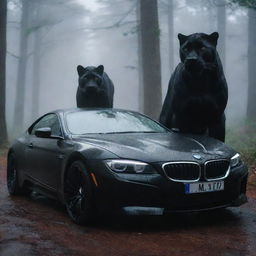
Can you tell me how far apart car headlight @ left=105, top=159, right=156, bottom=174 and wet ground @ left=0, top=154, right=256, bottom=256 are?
69 centimetres

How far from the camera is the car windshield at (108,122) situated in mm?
6762

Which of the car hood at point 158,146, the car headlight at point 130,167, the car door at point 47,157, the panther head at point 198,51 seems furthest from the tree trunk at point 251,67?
the car headlight at point 130,167

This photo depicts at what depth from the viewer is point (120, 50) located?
70312 millimetres

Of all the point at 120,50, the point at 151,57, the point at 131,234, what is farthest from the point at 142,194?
the point at 120,50

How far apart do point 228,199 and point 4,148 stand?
12.1 metres

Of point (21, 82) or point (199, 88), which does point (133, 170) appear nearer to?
point (199, 88)

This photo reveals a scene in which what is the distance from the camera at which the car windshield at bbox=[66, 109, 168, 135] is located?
6762 millimetres

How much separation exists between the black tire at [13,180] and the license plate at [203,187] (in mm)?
3623

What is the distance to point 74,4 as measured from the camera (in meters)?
38.8

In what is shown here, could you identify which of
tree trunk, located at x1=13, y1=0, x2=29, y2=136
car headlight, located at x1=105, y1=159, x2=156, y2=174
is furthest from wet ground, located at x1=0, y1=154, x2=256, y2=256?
tree trunk, located at x1=13, y1=0, x2=29, y2=136

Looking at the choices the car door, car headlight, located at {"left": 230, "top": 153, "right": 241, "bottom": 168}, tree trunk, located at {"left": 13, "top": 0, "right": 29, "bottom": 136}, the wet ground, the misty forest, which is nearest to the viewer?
the wet ground

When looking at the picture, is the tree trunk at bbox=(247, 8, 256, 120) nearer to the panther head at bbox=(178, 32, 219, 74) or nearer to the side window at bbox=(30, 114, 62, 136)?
the panther head at bbox=(178, 32, 219, 74)

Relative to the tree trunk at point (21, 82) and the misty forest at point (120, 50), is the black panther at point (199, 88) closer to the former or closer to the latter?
the misty forest at point (120, 50)

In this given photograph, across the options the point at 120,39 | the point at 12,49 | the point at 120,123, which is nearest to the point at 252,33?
the point at 120,123
